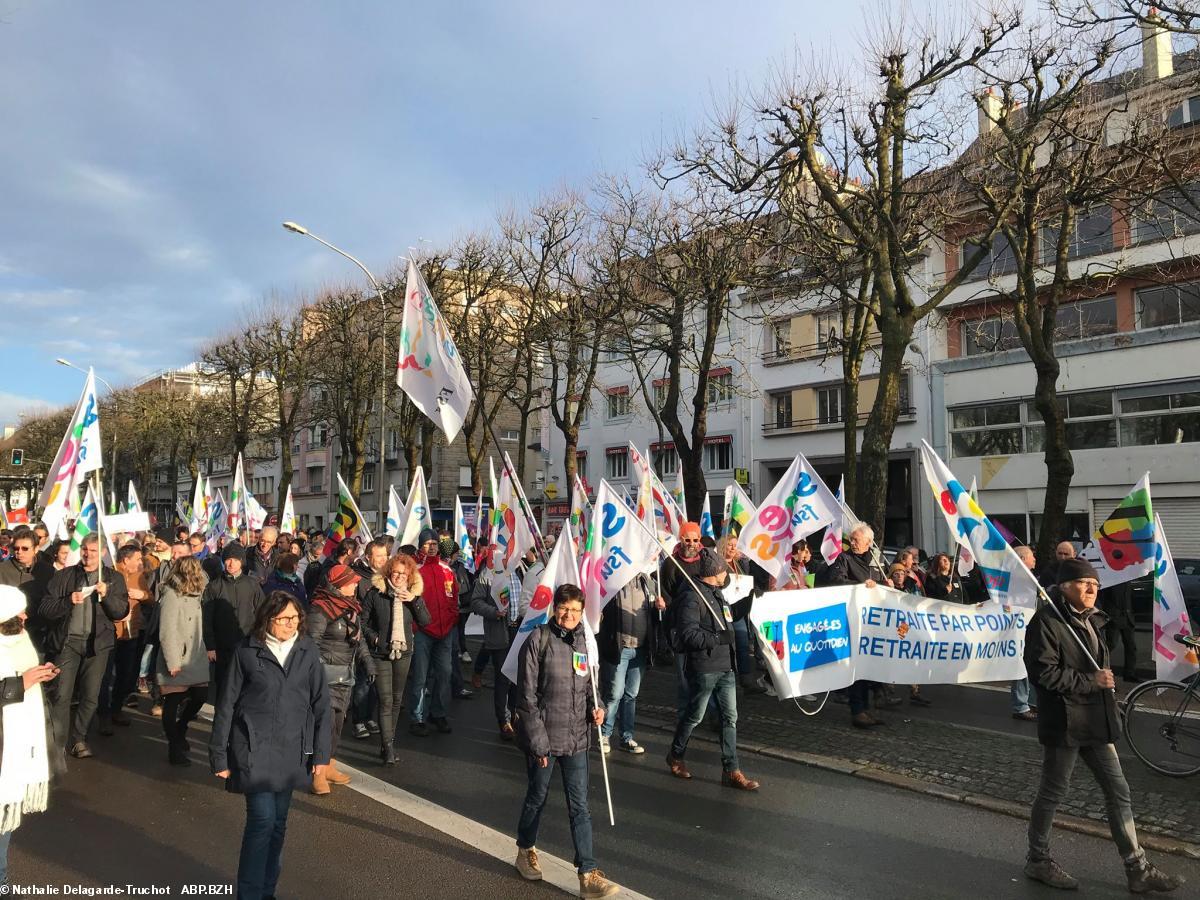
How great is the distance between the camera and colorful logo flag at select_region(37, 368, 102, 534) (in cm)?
1020

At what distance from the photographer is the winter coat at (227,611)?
7.81 m

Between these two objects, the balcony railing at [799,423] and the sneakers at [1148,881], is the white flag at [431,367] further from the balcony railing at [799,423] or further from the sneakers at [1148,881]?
the balcony railing at [799,423]

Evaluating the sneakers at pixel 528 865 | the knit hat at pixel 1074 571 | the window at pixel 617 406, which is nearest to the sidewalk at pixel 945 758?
the knit hat at pixel 1074 571

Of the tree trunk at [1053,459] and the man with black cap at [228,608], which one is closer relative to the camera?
the man with black cap at [228,608]

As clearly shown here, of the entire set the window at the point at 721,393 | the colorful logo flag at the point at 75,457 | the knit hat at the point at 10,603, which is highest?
the window at the point at 721,393

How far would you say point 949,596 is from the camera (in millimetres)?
10633

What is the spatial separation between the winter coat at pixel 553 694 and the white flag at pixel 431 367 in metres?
4.18

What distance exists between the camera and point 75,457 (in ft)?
33.9

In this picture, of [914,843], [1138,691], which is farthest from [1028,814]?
[1138,691]

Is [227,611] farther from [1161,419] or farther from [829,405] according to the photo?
[829,405]

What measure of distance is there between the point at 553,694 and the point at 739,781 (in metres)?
2.33

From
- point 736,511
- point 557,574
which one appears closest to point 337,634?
point 557,574

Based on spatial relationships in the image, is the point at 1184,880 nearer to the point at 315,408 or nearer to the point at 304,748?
the point at 304,748

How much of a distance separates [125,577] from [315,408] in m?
33.4
